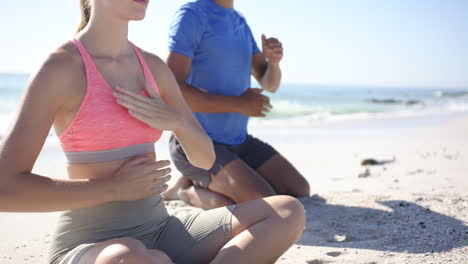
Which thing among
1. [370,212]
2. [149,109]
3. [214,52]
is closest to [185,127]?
[149,109]

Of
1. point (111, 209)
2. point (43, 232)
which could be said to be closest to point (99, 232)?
point (111, 209)

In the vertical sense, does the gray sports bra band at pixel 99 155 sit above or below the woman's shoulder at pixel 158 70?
below

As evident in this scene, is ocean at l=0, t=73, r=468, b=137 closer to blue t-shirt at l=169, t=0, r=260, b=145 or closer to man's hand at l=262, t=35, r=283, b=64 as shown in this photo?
blue t-shirt at l=169, t=0, r=260, b=145

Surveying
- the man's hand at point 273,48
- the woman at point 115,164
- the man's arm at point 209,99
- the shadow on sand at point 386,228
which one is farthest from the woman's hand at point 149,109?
the man's hand at point 273,48

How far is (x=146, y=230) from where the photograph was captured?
1.87 metres

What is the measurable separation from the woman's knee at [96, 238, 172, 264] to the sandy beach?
1.33m

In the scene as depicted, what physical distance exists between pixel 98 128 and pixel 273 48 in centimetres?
222

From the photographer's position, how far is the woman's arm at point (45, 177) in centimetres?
150

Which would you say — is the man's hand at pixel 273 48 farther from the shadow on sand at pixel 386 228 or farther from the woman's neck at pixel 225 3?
the shadow on sand at pixel 386 228

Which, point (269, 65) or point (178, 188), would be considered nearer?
point (269, 65)

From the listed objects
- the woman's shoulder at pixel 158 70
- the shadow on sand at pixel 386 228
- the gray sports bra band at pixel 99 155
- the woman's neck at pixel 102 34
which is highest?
the woman's neck at pixel 102 34

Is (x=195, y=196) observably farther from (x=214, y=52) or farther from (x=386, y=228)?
(x=386, y=228)

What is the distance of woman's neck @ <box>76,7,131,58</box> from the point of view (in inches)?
71.8

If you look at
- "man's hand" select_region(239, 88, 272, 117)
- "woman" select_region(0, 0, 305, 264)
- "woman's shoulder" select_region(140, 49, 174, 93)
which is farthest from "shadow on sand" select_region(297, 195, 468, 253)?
"woman's shoulder" select_region(140, 49, 174, 93)
